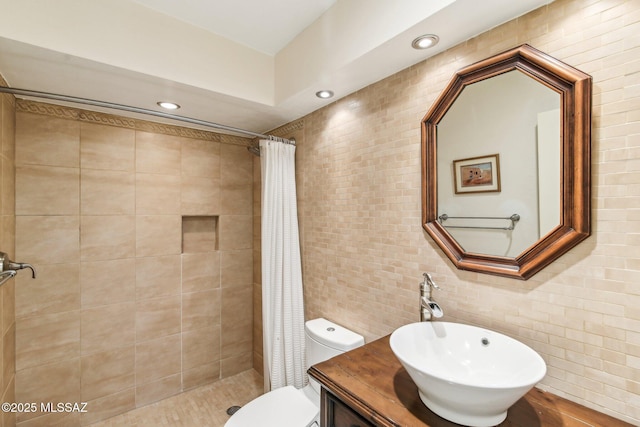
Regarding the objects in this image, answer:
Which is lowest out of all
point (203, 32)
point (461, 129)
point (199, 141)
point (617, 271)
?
point (617, 271)

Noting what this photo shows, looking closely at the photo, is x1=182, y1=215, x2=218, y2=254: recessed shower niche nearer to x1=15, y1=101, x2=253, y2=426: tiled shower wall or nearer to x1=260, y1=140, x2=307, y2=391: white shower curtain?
x1=15, y1=101, x2=253, y2=426: tiled shower wall

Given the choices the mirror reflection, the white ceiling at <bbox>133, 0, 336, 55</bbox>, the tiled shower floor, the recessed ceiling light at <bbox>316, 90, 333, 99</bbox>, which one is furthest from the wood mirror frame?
the tiled shower floor

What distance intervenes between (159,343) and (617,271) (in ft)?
9.12

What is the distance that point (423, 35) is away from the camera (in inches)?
48.3

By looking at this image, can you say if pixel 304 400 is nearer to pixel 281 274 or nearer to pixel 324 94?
pixel 281 274

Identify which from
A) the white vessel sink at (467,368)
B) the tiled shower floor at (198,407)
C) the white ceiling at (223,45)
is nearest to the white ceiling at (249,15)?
the white ceiling at (223,45)

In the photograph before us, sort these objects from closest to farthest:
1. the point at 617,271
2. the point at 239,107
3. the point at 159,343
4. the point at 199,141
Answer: the point at 617,271
the point at 239,107
the point at 159,343
the point at 199,141

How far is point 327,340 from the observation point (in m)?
1.69

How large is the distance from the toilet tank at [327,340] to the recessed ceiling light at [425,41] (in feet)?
5.07

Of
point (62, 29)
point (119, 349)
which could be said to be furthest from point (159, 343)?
point (62, 29)

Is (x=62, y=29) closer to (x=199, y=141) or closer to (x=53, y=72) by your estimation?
(x=53, y=72)

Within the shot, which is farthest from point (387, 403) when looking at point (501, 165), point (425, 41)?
point (425, 41)

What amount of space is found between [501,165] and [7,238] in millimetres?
2625

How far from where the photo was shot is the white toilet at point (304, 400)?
1.50 m
